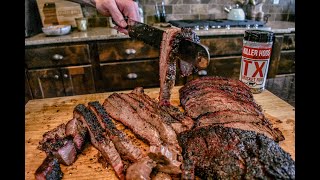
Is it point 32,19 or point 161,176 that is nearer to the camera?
point 161,176

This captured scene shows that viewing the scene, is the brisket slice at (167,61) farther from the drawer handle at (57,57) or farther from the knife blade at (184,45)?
the drawer handle at (57,57)

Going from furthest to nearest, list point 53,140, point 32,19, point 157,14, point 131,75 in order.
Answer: point 157,14 → point 32,19 → point 131,75 → point 53,140

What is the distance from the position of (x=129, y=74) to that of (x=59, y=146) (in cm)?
209

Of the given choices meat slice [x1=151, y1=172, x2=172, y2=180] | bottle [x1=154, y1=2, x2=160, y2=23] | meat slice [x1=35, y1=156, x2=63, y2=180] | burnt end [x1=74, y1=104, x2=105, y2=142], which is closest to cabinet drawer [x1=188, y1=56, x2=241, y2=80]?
bottle [x1=154, y1=2, x2=160, y2=23]

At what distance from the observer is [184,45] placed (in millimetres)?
1530

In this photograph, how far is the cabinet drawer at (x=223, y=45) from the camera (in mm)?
3395

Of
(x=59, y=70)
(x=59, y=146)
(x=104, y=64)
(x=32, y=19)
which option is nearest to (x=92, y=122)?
(x=59, y=146)

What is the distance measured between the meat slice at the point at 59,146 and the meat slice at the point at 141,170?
0.39 metres

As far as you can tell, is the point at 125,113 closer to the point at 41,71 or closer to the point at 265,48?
the point at 265,48

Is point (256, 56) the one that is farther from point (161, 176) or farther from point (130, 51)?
point (130, 51)

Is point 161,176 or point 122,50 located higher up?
point 122,50

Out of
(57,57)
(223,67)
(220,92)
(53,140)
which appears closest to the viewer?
(53,140)

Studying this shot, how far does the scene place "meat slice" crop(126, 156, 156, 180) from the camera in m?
1.17
